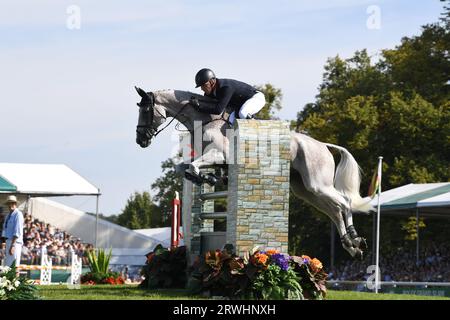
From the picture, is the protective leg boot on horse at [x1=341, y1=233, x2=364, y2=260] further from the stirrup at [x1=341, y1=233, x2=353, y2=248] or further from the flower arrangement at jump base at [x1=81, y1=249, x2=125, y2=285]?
the flower arrangement at jump base at [x1=81, y1=249, x2=125, y2=285]

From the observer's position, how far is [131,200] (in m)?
58.1

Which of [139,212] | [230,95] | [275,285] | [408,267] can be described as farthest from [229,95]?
[139,212]

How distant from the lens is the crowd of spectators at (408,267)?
24719 millimetres

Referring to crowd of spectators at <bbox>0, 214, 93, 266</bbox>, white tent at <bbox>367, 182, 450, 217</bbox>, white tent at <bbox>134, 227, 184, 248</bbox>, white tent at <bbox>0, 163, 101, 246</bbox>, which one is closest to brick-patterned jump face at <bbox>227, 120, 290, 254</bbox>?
white tent at <bbox>367, 182, 450, 217</bbox>

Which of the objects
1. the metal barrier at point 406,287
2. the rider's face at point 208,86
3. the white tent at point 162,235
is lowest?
the metal barrier at point 406,287

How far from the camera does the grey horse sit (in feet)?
33.4

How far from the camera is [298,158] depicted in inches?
428

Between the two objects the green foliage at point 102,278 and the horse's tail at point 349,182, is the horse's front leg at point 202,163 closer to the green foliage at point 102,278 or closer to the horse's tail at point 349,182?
the horse's tail at point 349,182

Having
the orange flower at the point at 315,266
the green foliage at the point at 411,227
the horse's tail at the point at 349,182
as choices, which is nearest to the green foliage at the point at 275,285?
the orange flower at the point at 315,266

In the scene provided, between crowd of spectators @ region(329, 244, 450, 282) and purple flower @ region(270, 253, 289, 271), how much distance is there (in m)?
15.1
